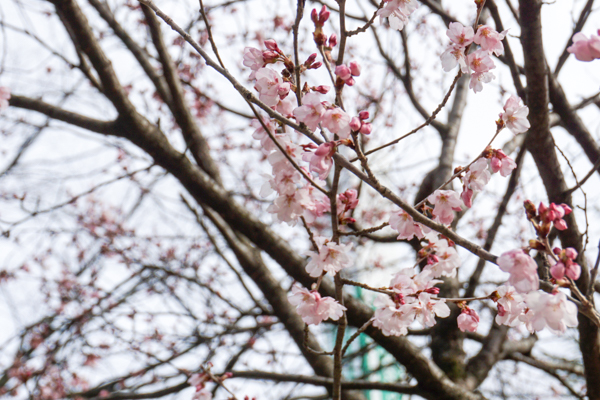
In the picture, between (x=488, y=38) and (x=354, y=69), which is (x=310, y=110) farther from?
(x=488, y=38)

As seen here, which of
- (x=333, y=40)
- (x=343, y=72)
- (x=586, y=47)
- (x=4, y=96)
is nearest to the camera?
(x=586, y=47)

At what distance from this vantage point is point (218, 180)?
3.25 metres

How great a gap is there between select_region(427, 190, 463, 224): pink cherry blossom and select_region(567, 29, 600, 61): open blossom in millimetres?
486

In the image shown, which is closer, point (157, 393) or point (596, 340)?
point (596, 340)

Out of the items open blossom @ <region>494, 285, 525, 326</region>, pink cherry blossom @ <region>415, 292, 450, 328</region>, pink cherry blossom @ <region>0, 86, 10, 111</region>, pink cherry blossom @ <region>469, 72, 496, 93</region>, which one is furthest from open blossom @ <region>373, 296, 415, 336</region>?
pink cherry blossom @ <region>0, 86, 10, 111</region>

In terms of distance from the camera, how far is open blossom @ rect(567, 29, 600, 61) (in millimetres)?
876

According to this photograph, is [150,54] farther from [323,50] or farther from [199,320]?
[323,50]

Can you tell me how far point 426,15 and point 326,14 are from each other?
143 inches

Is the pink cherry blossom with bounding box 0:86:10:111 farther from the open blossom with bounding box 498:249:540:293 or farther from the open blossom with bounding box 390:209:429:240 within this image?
the open blossom with bounding box 498:249:540:293

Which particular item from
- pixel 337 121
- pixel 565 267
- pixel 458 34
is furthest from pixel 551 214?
pixel 458 34

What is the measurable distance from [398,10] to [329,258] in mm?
802

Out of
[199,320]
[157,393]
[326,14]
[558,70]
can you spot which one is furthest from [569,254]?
[199,320]

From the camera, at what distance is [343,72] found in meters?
1.05

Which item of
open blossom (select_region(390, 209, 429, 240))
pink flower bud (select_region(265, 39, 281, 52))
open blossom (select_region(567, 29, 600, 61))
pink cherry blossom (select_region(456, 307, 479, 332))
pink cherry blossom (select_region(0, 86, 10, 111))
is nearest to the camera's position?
open blossom (select_region(567, 29, 600, 61))
